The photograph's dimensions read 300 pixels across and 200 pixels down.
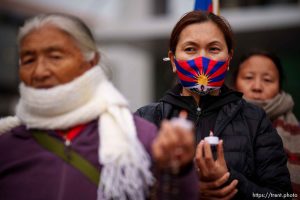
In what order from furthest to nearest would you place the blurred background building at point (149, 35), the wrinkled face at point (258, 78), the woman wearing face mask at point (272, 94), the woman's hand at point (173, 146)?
the blurred background building at point (149, 35) → the wrinkled face at point (258, 78) → the woman wearing face mask at point (272, 94) → the woman's hand at point (173, 146)

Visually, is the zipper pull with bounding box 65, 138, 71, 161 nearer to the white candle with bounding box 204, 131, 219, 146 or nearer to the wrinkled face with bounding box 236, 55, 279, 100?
the white candle with bounding box 204, 131, 219, 146

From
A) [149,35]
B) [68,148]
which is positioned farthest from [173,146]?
[149,35]

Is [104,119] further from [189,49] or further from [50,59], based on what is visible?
[189,49]

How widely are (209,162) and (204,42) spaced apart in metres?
0.68

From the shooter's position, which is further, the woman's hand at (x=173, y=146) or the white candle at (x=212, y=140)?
the white candle at (x=212, y=140)

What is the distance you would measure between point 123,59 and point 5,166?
12.7 m

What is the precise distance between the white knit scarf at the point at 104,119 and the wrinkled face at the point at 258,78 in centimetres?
155

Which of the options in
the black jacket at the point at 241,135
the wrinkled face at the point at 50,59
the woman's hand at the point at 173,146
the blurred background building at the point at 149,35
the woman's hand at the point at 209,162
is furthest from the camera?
the blurred background building at the point at 149,35

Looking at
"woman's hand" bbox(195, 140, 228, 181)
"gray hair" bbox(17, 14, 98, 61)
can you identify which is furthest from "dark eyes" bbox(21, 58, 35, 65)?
"woman's hand" bbox(195, 140, 228, 181)

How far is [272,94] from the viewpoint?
11.3 ft

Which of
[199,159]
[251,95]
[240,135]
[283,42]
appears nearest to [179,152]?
[199,159]

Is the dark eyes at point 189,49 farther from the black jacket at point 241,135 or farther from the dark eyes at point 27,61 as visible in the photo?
the dark eyes at point 27,61

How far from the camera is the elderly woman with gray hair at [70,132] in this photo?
1.98m

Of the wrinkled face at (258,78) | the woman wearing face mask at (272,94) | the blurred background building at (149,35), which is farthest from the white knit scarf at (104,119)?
the blurred background building at (149,35)
